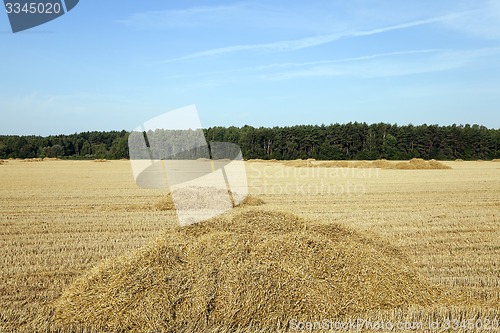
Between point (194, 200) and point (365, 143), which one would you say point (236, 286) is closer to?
point (194, 200)

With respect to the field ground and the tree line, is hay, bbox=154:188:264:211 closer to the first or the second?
the field ground

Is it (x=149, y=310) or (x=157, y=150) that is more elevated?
(x=157, y=150)

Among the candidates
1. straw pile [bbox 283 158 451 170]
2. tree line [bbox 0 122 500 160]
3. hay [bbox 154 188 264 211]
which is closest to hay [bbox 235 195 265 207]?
hay [bbox 154 188 264 211]

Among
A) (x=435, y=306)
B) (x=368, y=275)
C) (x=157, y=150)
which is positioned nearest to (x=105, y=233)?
(x=368, y=275)

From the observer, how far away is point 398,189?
84.1 feet

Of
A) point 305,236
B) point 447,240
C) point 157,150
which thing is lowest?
point 447,240

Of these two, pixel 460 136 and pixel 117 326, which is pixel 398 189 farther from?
pixel 460 136

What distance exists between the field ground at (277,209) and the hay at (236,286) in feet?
1.39

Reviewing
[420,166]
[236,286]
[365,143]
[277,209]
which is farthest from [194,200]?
[365,143]

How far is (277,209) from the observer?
33.9ft

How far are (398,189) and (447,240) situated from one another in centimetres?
1400

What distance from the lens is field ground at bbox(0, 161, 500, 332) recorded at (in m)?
7.21

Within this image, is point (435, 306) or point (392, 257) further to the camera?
point (392, 257)

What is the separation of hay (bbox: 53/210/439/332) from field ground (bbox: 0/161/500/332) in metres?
0.42
